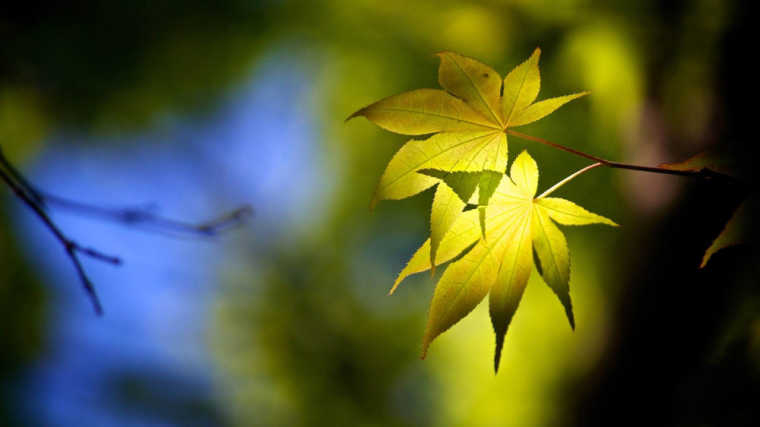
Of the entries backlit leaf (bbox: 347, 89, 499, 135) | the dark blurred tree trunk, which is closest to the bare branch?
backlit leaf (bbox: 347, 89, 499, 135)

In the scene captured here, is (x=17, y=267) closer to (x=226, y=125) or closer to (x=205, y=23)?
(x=226, y=125)

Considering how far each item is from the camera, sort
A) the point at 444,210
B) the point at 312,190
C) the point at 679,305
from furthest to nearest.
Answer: the point at 312,190 < the point at 679,305 < the point at 444,210

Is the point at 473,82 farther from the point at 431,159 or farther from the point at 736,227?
the point at 736,227

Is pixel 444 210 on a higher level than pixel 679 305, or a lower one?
higher

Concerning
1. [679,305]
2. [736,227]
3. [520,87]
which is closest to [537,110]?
[520,87]

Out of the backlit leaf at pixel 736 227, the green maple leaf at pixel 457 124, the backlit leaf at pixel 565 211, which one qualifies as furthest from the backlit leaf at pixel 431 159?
the backlit leaf at pixel 736 227

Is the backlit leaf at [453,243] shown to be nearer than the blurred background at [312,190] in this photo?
Yes

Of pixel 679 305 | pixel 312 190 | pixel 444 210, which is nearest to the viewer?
pixel 444 210

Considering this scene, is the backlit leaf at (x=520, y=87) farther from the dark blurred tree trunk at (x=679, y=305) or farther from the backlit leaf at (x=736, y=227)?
the dark blurred tree trunk at (x=679, y=305)

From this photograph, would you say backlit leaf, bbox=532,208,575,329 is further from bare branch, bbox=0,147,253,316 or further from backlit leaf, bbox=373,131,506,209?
bare branch, bbox=0,147,253,316
